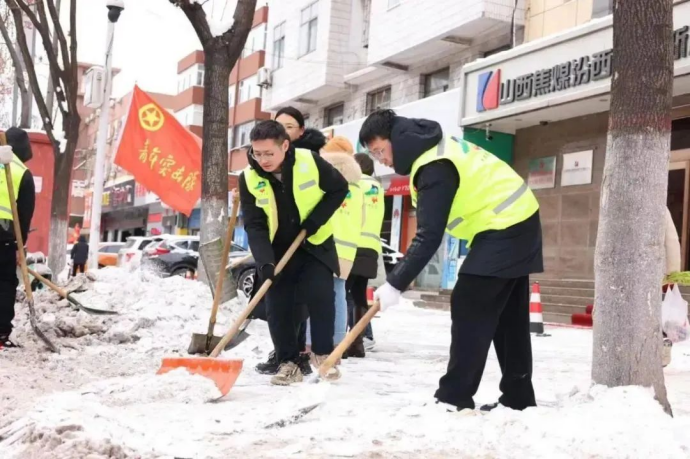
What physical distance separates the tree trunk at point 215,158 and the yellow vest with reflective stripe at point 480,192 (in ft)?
18.2

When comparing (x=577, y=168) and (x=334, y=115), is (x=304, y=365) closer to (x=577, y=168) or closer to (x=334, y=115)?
(x=577, y=168)

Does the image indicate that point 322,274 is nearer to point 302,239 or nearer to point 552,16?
point 302,239

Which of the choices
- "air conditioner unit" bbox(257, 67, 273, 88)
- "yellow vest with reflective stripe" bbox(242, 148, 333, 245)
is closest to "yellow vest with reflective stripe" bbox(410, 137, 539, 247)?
"yellow vest with reflective stripe" bbox(242, 148, 333, 245)

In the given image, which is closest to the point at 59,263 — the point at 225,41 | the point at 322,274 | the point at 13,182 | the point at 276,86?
A: the point at 225,41

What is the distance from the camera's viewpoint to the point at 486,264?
364 centimetres

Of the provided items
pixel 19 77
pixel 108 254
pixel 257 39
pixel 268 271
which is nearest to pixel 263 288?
pixel 268 271

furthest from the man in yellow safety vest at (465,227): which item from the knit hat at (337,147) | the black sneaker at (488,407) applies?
the knit hat at (337,147)

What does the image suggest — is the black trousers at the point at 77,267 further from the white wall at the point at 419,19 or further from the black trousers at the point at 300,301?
the black trousers at the point at 300,301

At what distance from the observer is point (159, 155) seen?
12883 mm

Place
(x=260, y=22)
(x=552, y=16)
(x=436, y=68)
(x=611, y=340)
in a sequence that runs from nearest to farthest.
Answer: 1. (x=611, y=340)
2. (x=552, y=16)
3. (x=436, y=68)
4. (x=260, y=22)

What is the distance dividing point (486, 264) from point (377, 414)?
86 centimetres

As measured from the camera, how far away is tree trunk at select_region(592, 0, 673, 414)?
3.81 meters

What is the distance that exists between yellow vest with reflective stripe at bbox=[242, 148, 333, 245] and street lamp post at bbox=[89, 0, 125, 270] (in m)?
8.12

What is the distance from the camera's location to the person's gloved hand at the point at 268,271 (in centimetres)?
468
